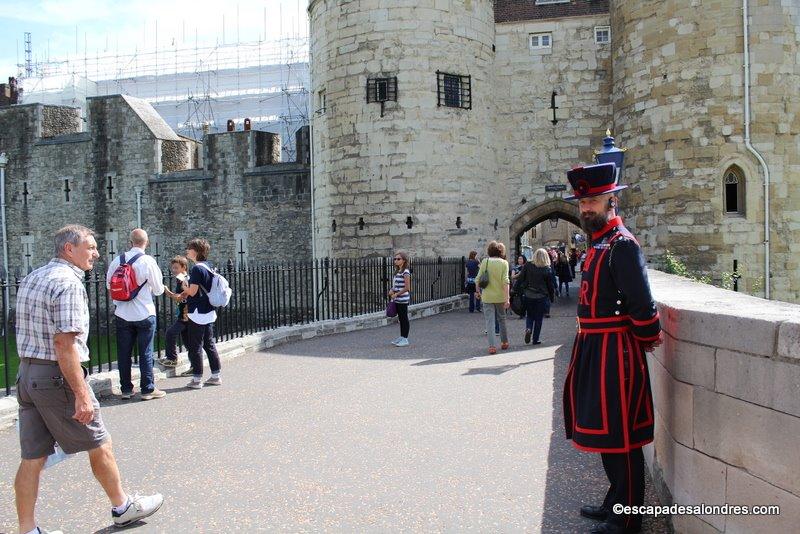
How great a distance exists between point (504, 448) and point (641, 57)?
43.8 feet

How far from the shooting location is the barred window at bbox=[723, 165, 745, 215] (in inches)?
596

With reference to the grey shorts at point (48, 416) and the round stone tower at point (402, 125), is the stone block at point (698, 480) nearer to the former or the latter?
the grey shorts at point (48, 416)

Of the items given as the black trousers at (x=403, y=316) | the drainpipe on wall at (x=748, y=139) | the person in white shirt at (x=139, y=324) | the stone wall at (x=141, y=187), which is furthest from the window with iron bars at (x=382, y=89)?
the person in white shirt at (x=139, y=324)

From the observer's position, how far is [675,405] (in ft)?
11.7

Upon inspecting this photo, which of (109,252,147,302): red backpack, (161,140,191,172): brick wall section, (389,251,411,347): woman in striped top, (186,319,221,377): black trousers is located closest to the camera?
(109,252,147,302): red backpack

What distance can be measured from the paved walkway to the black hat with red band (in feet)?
5.71

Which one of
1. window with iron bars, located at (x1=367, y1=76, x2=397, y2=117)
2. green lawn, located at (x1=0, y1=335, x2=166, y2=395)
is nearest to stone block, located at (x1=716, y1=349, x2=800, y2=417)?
green lawn, located at (x1=0, y1=335, x2=166, y2=395)

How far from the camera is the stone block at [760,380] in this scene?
2.65 m

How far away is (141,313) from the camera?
702 cm

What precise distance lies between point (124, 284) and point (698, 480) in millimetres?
5414

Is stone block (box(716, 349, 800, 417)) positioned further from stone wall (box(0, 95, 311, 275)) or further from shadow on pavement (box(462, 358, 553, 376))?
stone wall (box(0, 95, 311, 275))

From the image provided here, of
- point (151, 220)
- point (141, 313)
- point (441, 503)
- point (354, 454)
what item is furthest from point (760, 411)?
point (151, 220)

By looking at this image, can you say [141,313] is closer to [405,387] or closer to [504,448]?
[405,387]

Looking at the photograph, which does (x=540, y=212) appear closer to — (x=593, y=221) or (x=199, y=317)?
(x=199, y=317)
